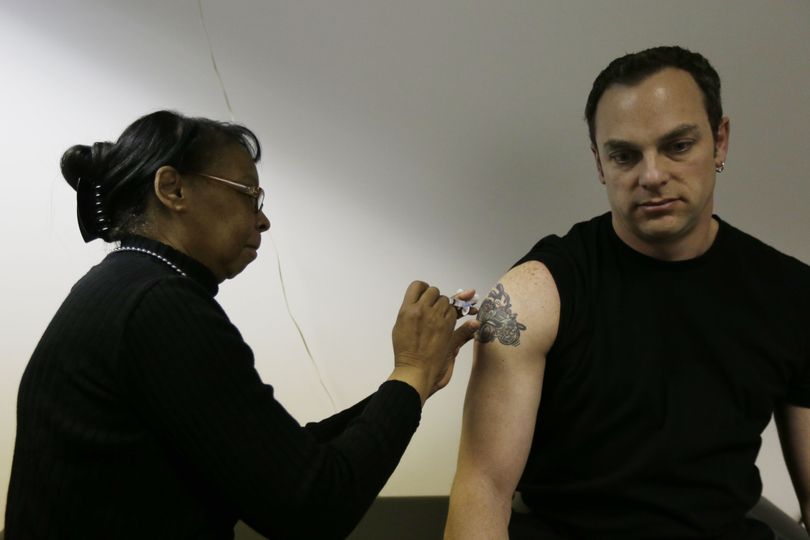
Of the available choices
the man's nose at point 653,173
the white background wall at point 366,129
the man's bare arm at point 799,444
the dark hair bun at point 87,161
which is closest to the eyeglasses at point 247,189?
the dark hair bun at point 87,161

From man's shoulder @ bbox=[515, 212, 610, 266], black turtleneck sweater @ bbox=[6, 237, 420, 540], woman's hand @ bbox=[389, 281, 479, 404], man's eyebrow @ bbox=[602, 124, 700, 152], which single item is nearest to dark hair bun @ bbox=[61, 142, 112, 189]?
black turtleneck sweater @ bbox=[6, 237, 420, 540]

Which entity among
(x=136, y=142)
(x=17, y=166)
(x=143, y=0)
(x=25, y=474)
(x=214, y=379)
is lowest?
(x=25, y=474)

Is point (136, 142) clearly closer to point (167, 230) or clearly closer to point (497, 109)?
point (167, 230)

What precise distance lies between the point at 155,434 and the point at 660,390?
876 millimetres

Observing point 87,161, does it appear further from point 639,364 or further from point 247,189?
point 639,364

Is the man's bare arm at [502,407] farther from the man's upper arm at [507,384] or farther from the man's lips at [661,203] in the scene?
the man's lips at [661,203]

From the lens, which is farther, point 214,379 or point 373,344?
point 373,344


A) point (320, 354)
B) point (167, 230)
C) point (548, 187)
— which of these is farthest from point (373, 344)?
point (167, 230)

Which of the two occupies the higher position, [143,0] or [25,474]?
[143,0]

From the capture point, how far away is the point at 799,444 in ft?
4.51

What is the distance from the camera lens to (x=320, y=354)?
1.73m

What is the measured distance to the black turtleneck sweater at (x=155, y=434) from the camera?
858 mm

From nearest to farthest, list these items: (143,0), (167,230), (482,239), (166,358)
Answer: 1. (166,358)
2. (167,230)
3. (143,0)
4. (482,239)

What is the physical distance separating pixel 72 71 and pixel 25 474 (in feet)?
3.49
